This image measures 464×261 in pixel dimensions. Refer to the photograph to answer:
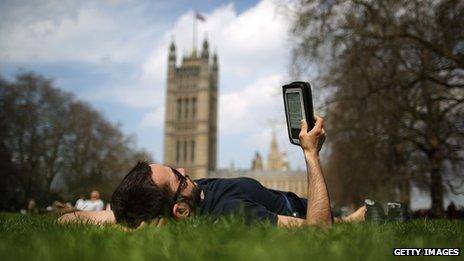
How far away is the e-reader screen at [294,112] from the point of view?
4020mm

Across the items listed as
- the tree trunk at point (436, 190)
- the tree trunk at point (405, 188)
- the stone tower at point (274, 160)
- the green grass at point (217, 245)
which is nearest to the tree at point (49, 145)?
the tree trunk at point (405, 188)

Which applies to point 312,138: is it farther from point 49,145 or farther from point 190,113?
point 190,113

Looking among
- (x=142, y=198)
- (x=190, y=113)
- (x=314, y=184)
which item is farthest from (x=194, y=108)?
(x=314, y=184)

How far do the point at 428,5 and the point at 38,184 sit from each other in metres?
34.0

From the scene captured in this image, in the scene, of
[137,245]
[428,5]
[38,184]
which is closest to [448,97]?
[428,5]

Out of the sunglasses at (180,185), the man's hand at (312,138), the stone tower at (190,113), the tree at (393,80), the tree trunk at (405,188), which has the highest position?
the stone tower at (190,113)

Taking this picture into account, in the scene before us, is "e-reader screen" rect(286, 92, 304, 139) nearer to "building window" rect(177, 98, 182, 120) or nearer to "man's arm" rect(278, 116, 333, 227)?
"man's arm" rect(278, 116, 333, 227)

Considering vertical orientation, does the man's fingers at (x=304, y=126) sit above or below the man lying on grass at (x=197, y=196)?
above

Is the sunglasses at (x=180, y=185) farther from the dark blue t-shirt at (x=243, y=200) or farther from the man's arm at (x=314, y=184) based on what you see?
the man's arm at (x=314, y=184)

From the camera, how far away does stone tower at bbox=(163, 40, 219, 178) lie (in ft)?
407

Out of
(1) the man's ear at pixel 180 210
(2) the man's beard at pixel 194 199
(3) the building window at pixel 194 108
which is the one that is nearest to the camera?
(1) the man's ear at pixel 180 210

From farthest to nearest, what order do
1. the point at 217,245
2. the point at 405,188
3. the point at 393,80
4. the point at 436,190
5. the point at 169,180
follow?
the point at 405,188 < the point at 436,190 < the point at 393,80 < the point at 169,180 < the point at 217,245

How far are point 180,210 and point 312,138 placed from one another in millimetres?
1054

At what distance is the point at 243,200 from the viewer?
3.75 metres
